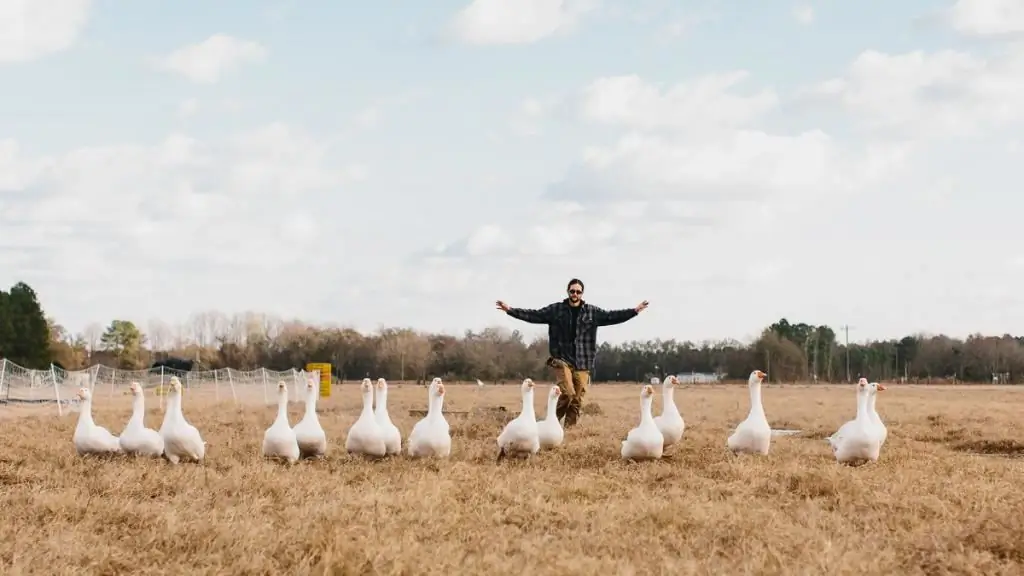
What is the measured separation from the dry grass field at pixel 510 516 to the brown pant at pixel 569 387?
2666 millimetres

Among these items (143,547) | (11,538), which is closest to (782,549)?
(143,547)

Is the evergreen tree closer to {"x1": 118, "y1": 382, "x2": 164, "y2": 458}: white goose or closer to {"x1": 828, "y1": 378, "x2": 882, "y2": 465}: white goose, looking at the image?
{"x1": 118, "y1": 382, "x2": 164, "y2": 458}: white goose

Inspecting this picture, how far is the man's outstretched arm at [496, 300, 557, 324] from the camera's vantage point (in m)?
14.4

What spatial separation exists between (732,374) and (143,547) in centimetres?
10079

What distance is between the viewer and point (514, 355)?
99375 millimetres

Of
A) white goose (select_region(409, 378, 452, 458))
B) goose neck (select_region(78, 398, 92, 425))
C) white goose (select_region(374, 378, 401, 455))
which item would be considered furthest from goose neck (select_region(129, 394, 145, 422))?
white goose (select_region(409, 378, 452, 458))

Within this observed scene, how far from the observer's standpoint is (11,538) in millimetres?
6527

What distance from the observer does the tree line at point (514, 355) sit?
9625 centimetres

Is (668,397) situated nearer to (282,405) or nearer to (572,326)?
(572,326)

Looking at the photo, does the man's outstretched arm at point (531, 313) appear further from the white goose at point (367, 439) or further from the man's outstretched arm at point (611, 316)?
the white goose at point (367, 439)

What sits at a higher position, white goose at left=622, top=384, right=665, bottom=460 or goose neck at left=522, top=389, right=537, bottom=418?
goose neck at left=522, top=389, right=537, bottom=418

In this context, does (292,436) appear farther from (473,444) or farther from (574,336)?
(574,336)

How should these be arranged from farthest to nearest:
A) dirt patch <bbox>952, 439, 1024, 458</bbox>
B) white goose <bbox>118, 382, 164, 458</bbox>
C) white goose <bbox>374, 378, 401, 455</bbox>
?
dirt patch <bbox>952, 439, 1024, 458</bbox> → white goose <bbox>374, 378, 401, 455</bbox> → white goose <bbox>118, 382, 164, 458</bbox>

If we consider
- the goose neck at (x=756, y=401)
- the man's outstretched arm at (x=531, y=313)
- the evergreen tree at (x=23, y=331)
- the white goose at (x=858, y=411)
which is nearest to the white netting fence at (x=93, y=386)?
the man's outstretched arm at (x=531, y=313)
